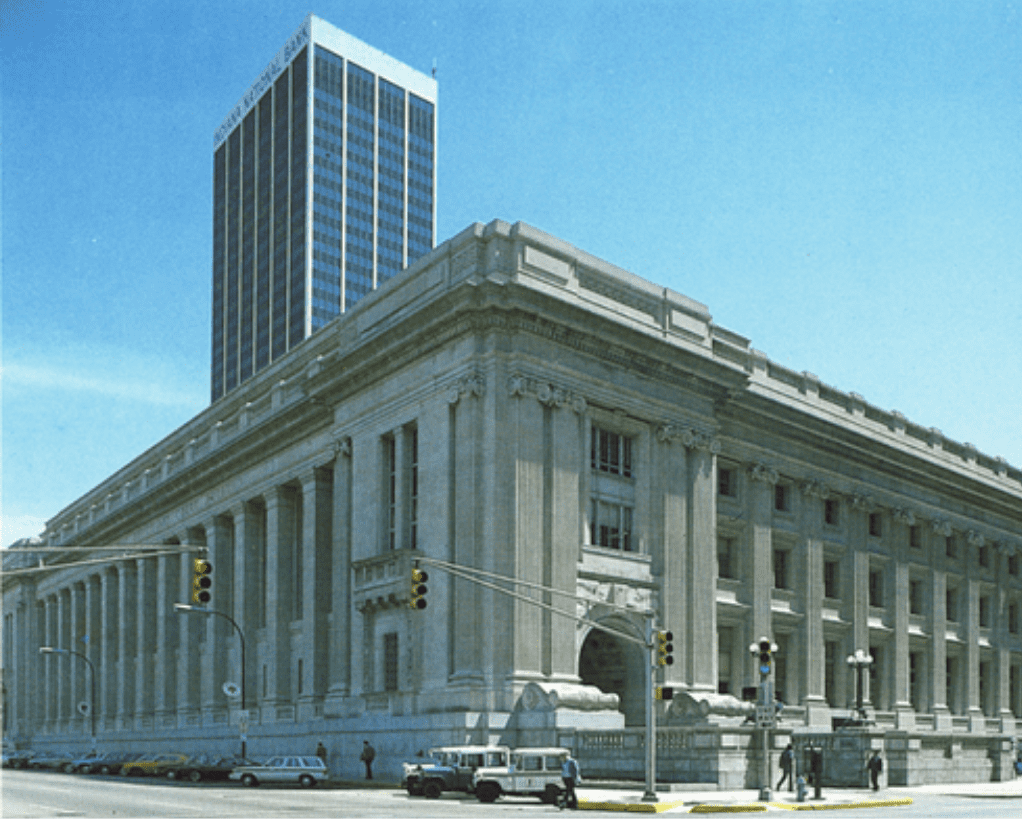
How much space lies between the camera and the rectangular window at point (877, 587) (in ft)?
233

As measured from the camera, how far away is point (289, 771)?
48219 millimetres

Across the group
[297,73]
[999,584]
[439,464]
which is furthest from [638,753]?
[297,73]

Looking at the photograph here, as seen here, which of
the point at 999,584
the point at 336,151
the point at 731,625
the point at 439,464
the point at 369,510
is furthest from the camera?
the point at 336,151

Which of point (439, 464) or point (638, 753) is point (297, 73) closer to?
point (439, 464)

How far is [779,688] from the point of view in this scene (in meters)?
62.5

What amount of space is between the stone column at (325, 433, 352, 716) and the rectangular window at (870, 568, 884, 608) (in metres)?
30.7

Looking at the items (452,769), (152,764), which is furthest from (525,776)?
(152,764)

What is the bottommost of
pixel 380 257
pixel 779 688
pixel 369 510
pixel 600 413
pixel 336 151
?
pixel 779 688

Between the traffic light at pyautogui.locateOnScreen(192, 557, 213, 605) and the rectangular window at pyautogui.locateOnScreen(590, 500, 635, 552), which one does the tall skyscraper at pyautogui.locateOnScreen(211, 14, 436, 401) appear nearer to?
the rectangular window at pyautogui.locateOnScreen(590, 500, 635, 552)

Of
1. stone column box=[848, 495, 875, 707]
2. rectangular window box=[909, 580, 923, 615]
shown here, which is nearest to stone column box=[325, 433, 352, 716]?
stone column box=[848, 495, 875, 707]

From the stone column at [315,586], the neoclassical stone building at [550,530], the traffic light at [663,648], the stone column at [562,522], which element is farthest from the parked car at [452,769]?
the stone column at [315,586]

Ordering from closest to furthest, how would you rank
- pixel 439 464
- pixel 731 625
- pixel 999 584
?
pixel 439 464, pixel 731 625, pixel 999 584

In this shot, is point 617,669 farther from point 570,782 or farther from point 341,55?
point 341,55

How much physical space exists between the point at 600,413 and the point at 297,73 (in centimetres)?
13972
